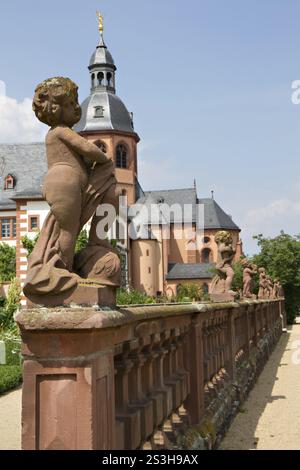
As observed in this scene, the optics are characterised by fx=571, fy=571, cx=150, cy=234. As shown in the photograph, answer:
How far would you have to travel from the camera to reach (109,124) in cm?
5725

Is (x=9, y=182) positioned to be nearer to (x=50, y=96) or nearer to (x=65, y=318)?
(x=50, y=96)

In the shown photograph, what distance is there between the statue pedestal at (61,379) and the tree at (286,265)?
4054 centimetres

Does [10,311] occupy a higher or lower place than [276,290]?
lower

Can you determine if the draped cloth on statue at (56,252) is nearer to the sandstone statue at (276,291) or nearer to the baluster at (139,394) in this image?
the baluster at (139,394)

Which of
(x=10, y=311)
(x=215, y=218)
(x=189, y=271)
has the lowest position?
(x=10, y=311)

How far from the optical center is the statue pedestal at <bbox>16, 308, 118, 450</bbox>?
2.71 meters

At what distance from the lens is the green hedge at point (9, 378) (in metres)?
12.2

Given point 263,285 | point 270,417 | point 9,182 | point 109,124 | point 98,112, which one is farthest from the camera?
point 98,112

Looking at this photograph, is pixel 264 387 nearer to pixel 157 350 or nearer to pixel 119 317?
pixel 157 350

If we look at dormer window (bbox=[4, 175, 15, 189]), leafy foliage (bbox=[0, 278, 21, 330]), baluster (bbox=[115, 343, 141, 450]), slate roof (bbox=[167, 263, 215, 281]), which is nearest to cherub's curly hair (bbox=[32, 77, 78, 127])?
baluster (bbox=[115, 343, 141, 450])

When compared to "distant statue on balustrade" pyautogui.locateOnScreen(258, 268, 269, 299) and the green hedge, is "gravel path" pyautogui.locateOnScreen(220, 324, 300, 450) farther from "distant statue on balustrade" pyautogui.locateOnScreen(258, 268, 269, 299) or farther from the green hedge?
"distant statue on balustrade" pyautogui.locateOnScreen(258, 268, 269, 299)

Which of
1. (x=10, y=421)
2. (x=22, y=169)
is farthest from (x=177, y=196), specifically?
(x=10, y=421)

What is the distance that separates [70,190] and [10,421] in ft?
22.5
